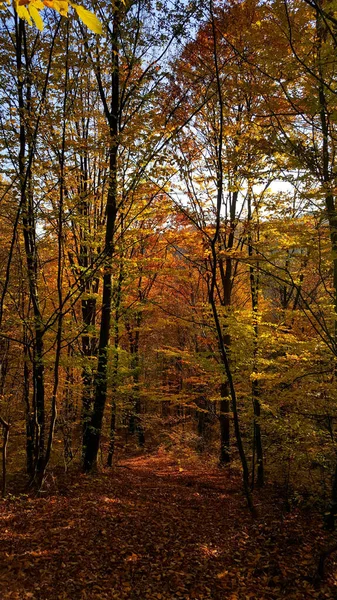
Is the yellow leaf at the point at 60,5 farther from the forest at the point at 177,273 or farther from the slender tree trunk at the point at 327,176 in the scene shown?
the slender tree trunk at the point at 327,176

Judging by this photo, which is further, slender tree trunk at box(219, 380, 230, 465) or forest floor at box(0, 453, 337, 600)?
slender tree trunk at box(219, 380, 230, 465)

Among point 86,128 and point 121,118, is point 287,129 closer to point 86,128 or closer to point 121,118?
point 121,118

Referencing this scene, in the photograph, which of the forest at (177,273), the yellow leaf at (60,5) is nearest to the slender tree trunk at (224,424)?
the forest at (177,273)

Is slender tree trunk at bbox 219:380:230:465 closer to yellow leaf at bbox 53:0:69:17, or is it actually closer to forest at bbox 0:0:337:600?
forest at bbox 0:0:337:600

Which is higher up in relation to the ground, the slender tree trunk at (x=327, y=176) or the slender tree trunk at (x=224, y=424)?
the slender tree trunk at (x=327, y=176)

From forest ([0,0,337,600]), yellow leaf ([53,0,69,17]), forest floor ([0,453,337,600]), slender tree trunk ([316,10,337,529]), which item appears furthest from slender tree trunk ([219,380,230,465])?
yellow leaf ([53,0,69,17])

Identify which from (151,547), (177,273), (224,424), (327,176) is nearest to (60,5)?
(327,176)

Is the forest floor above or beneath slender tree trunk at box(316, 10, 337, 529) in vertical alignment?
beneath

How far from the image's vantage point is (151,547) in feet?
17.6

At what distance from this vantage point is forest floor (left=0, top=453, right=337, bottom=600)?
434cm

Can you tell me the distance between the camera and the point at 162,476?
10672mm

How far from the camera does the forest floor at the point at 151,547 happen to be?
14.2 feet

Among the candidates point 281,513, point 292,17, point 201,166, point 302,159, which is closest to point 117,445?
point 281,513

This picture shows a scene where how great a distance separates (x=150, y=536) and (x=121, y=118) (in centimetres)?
859
